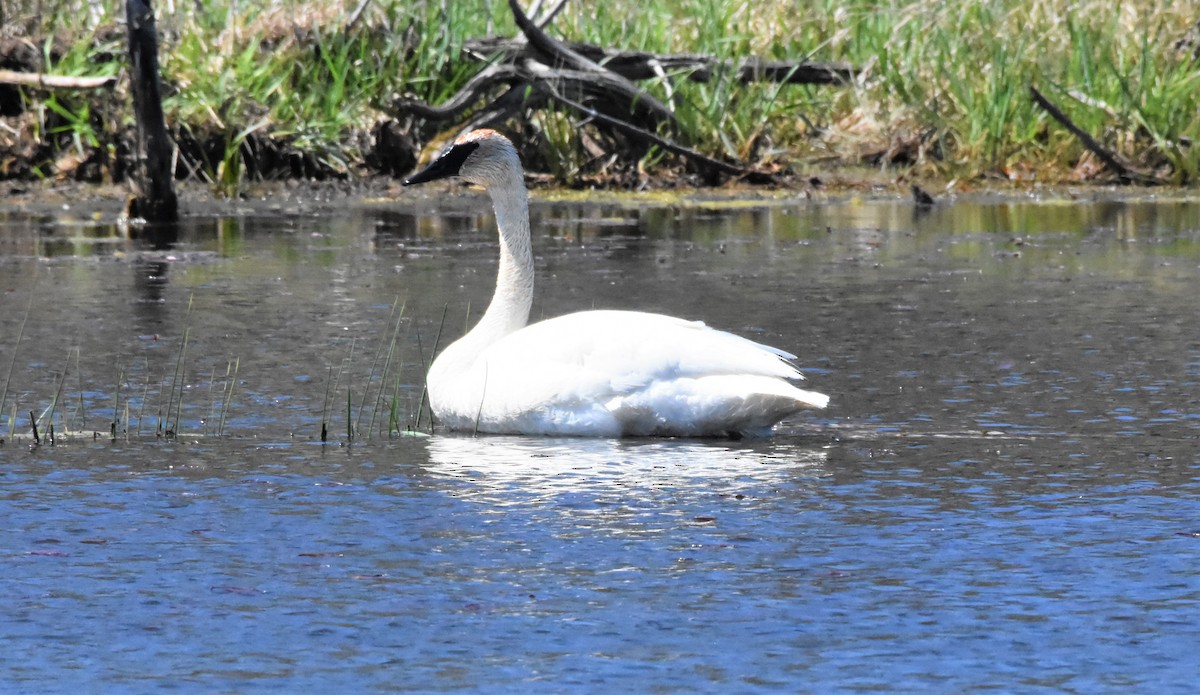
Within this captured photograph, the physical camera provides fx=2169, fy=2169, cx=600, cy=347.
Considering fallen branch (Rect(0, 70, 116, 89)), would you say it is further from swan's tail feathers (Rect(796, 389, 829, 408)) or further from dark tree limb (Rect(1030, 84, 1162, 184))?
swan's tail feathers (Rect(796, 389, 829, 408))

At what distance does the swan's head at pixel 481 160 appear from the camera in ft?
28.9

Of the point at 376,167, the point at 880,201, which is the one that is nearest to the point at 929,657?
the point at 880,201

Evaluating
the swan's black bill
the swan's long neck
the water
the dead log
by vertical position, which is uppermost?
the dead log

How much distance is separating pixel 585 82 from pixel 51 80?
4.65 metres

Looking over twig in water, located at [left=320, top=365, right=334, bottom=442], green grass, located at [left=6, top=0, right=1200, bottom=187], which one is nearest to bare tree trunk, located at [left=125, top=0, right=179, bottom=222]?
green grass, located at [left=6, top=0, right=1200, bottom=187]

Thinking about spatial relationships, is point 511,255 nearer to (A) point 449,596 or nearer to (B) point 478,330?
(B) point 478,330

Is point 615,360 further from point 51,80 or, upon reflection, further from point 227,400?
point 51,80

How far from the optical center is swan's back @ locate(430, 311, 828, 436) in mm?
7488

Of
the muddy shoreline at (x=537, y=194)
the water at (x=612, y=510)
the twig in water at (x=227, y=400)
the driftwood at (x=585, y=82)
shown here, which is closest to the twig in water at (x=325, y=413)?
the water at (x=612, y=510)

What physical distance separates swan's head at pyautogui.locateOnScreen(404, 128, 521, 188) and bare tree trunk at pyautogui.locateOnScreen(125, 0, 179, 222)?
22.8 feet

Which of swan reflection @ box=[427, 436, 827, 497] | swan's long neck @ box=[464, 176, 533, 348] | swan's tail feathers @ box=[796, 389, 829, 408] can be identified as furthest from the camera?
swan's long neck @ box=[464, 176, 533, 348]

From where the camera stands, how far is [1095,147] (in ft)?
64.1

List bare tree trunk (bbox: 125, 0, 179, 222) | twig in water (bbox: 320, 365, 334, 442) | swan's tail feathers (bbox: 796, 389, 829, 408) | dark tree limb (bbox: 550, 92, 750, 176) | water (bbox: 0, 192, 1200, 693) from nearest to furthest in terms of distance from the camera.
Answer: water (bbox: 0, 192, 1200, 693) < swan's tail feathers (bbox: 796, 389, 829, 408) < twig in water (bbox: 320, 365, 334, 442) < bare tree trunk (bbox: 125, 0, 179, 222) < dark tree limb (bbox: 550, 92, 750, 176)

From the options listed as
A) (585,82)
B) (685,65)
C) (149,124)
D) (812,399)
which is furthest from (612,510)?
(685,65)
